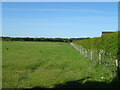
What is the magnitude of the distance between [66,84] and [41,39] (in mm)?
136530

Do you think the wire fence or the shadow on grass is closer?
the shadow on grass

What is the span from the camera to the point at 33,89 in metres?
8.60

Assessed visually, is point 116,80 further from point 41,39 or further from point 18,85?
point 41,39

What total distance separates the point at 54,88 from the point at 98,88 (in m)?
1.61

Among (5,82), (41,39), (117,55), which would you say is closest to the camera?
(5,82)

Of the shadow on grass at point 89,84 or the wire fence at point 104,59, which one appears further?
the wire fence at point 104,59

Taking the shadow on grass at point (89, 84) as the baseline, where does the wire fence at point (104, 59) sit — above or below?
above

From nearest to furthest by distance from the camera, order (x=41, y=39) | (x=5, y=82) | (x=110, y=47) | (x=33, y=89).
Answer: (x=33, y=89) < (x=5, y=82) < (x=110, y=47) < (x=41, y=39)

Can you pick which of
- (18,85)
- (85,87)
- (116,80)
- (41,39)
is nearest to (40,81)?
(18,85)

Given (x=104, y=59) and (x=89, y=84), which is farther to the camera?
(x=104, y=59)

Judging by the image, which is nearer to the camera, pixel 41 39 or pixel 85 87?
pixel 85 87

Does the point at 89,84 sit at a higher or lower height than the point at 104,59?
lower

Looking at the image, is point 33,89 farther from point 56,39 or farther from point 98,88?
point 56,39

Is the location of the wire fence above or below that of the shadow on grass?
above
